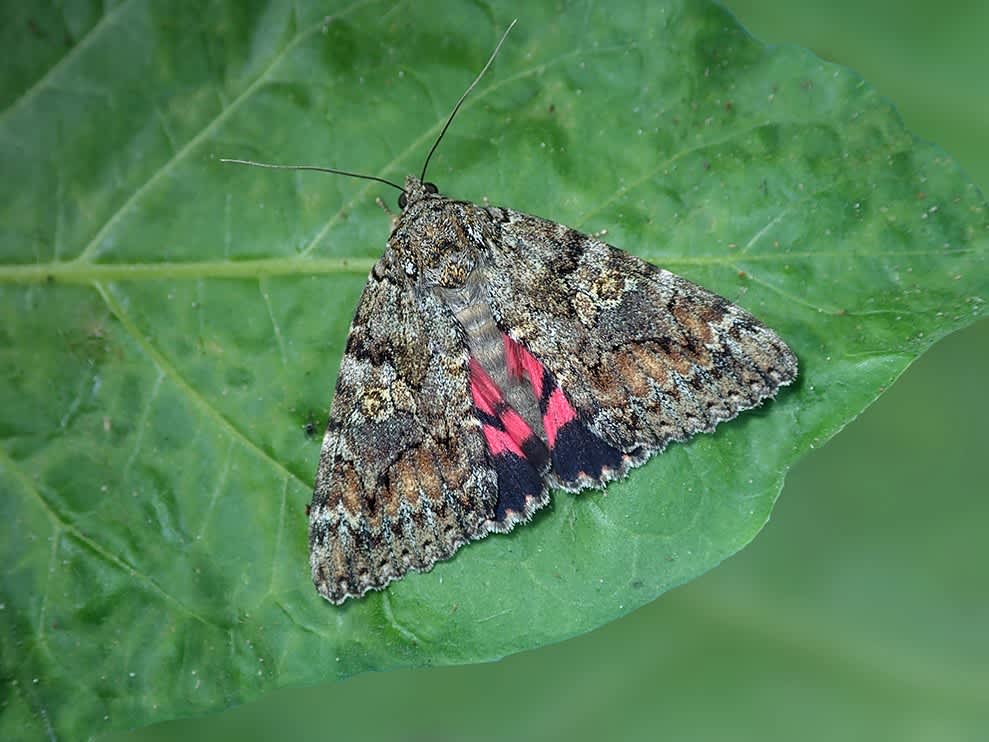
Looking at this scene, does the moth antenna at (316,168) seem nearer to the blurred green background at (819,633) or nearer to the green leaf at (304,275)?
the green leaf at (304,275)

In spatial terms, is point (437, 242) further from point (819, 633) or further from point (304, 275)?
point (819, 633)

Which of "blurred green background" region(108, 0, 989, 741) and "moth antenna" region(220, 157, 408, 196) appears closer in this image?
"moth antenna" region(220, 157, 408, 196)

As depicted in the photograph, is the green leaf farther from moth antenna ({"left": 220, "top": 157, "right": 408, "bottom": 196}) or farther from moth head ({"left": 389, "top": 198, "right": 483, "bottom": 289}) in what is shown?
moth head ({"left": 389, "top": 198, "right": 483, "bottom": 289})

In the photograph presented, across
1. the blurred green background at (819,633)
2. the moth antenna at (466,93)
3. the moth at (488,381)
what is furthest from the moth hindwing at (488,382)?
the blurred green background at (819,633)

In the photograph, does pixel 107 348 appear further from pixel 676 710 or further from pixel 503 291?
pixel 676 710

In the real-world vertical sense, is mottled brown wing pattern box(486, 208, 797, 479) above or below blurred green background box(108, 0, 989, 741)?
above

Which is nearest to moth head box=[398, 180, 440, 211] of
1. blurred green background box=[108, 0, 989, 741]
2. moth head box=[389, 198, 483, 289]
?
moth head box=[389, 198, 483, 289]

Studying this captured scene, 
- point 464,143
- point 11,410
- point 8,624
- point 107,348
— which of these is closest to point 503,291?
point 464,143
